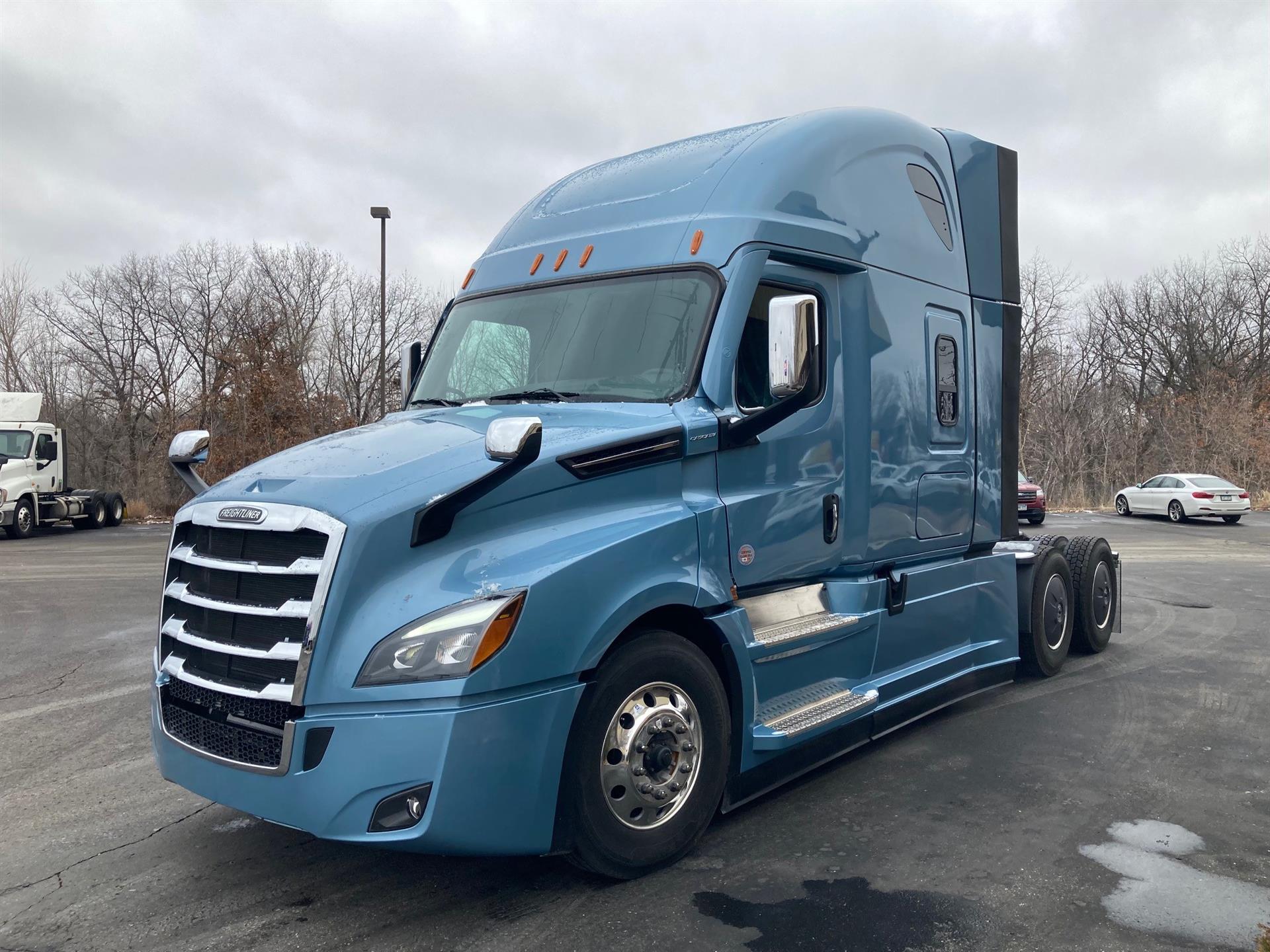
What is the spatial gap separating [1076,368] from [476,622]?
51414 mm

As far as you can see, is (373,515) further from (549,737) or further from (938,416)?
(938,416)

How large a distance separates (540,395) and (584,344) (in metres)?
0.33

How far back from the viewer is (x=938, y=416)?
5.98 m

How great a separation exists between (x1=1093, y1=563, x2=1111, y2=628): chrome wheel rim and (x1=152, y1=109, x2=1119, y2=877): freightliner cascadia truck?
6.41ft

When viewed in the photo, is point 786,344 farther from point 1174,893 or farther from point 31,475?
point 31,475

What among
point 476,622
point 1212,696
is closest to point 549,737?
point 476,622

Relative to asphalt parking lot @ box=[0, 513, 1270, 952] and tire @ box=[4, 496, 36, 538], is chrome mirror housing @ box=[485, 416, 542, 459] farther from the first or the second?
tire @ box=[4, 496, 36, 538]

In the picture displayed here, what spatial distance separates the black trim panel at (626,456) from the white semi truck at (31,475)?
21.8 metres

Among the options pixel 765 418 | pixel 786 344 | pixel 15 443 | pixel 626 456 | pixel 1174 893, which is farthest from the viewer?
pixel 15 443

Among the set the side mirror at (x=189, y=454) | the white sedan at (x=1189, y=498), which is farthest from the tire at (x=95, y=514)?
the white sedan at (x=1189, y=498)

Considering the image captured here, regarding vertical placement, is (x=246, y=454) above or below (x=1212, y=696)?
above

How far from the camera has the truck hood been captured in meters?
3.52

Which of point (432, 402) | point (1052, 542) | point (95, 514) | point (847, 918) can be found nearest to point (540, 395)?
point (432, 402)

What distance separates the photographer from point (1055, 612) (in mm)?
7668
